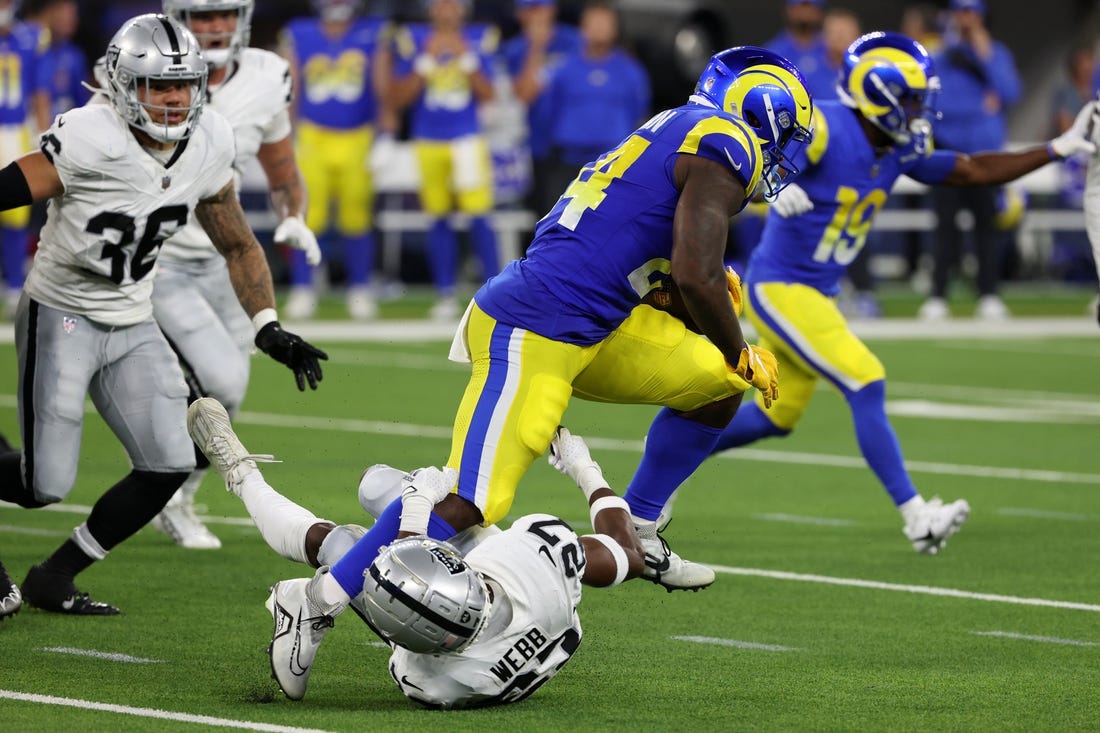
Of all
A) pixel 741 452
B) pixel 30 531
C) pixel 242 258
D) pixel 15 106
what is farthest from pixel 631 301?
pixel 15 106

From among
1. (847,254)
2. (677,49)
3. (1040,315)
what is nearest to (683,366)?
(847,254)

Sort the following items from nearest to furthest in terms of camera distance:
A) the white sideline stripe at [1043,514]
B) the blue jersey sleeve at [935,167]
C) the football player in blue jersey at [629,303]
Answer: the football player in blue jersey at [629,303], the blue jersey sleeve at [935,167], the white sideline stripe at [1043,514]

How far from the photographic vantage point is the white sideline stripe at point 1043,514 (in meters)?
7.92

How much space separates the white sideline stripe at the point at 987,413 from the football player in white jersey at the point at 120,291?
588cm

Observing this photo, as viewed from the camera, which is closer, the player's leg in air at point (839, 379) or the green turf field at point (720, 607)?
the green turf field at point (720, 607)

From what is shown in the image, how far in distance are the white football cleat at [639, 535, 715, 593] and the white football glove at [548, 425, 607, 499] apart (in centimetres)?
35

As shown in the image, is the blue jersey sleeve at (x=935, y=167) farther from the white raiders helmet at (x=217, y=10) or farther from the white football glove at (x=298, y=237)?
the white raiders helmet at (x=217, y=10)

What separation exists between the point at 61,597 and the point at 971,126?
1068cm

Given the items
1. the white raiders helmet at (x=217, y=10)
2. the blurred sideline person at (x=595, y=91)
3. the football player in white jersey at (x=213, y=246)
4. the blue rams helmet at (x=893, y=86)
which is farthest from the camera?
the blurred sideline person at (x=595, y=91)

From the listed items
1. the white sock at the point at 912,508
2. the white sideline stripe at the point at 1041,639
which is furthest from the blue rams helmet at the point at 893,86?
the white sideline stripe at the point at 1041,639

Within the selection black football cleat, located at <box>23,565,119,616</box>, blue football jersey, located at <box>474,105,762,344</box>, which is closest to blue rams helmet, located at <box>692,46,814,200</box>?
blue football jersey, located at <box>474,105,762,344</box>

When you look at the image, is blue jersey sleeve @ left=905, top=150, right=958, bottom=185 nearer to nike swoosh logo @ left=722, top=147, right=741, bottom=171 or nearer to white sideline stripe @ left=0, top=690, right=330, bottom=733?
nike swoosh logo @ left=722, top=147, right=741, bottom=171

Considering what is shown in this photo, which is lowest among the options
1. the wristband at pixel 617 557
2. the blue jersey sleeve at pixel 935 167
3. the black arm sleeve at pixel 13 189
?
the wristband at pixel 617 557

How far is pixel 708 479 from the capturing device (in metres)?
8.88
